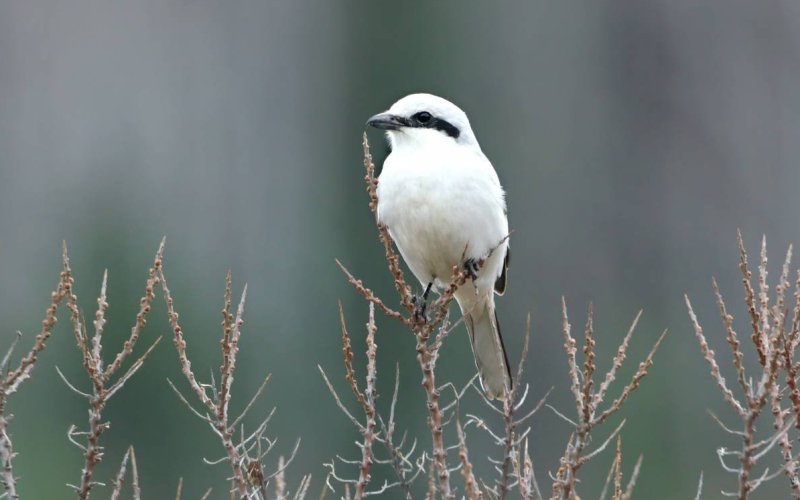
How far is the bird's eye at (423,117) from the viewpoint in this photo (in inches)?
Result: 183

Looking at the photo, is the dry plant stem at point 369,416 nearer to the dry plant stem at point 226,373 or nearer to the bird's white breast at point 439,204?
the dry plant stem at point 226,373

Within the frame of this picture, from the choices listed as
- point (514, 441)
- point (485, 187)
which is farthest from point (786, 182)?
point (514, 441)

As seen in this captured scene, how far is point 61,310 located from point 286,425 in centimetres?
369

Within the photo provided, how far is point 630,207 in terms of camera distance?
20422 mm

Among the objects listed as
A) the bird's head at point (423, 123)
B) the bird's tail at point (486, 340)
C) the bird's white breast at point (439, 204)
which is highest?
the bird's head at point (423, 123)

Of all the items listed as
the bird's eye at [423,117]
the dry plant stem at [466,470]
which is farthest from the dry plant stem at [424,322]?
the bird's eye at [423,117]

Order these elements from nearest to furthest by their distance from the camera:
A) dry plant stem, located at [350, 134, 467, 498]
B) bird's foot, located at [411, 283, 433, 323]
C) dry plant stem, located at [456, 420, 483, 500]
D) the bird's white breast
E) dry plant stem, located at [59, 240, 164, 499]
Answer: dry plant stem, located at [456, 420, 483, 500]
dry plant stem, located at [59, 240, 164, 499]
dry plant stem, located at [350, 134, 467, 498]
bird's foot, located at [411, 283, 433, 323]
the bird's white breast

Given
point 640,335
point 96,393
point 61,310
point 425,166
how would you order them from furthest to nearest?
1. point 640,335
2. point 61,310
3. point 425,166
4. point 96,393

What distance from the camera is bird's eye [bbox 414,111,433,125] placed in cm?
464

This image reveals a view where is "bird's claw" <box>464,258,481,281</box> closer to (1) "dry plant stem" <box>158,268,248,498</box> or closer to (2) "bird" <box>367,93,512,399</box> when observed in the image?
(2) "bird" <box>367,93,512,399</box>

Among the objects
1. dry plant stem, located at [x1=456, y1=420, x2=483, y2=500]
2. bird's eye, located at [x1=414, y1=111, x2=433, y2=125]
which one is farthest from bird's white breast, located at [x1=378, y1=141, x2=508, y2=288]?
dry plant stem, located at [x1=456, y1=420, x2=483, y2=500]

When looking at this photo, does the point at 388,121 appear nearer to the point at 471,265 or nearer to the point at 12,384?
the point at 471,265

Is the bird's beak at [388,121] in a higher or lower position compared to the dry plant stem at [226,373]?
higher

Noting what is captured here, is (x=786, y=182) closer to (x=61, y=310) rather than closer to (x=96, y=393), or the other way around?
(x=61, y=310)
